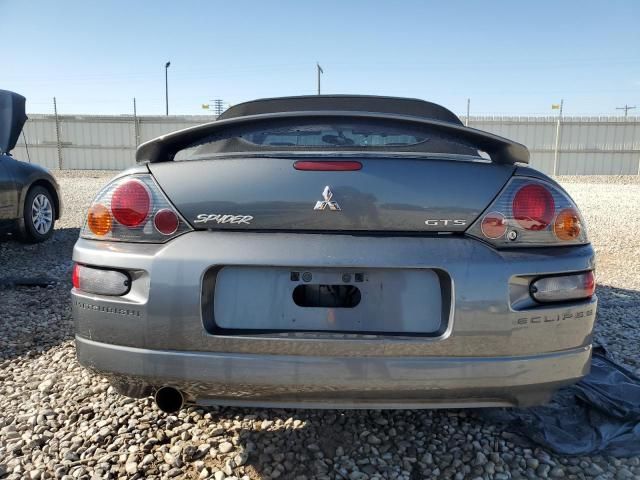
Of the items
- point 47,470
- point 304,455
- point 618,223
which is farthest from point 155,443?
point 618,223

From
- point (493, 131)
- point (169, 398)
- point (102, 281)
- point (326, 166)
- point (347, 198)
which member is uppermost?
point (493, 131)

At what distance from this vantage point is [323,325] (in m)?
1.55

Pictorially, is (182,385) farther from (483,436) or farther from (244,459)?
(483,436)

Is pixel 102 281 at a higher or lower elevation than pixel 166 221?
lower

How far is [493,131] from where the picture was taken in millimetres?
21031

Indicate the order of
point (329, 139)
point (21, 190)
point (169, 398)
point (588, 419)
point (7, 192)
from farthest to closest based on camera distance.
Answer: point (21, 190)
point (7, 192)
point (329, 139)
point (588, 419)
point (169, 398)

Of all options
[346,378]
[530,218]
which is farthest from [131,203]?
[530,218]

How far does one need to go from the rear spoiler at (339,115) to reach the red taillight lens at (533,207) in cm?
14

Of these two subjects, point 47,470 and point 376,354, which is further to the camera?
point 47,470

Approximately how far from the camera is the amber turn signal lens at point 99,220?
167 centimetres

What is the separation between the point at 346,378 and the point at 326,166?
0.69 metres

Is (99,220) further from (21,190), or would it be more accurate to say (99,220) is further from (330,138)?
(21,190)

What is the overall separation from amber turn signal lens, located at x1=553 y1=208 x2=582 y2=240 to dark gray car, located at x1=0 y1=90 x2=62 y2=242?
5.81 meters

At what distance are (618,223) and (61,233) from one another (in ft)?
30.7
